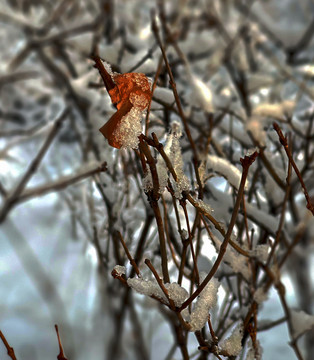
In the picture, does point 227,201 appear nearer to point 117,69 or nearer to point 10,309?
point 117,69

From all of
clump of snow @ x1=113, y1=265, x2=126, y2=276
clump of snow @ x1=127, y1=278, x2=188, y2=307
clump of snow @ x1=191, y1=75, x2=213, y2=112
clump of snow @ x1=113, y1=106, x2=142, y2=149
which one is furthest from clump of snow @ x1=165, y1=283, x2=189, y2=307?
clump of snow @ x1=191, y1=75, x2=213, y2=112

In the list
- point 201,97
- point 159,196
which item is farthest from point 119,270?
point 201,97

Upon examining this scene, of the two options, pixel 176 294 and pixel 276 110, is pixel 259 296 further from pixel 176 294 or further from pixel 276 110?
pixel 276 110

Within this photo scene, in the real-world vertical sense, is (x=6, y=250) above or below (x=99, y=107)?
above

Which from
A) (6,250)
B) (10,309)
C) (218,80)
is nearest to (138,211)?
(10,309)

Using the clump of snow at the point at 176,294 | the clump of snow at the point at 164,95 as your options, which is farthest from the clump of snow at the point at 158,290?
the clump of snow at the point at 164,95
